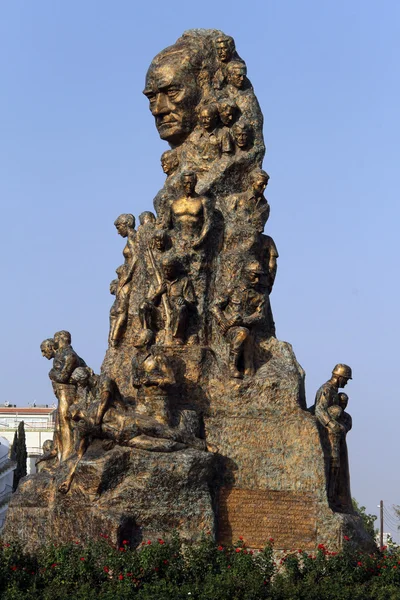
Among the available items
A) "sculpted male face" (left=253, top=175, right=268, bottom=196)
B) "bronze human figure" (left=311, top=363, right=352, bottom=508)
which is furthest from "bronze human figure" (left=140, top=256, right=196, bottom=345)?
"bronze human figure" (left=311, top=363, right=352, bottom=508)

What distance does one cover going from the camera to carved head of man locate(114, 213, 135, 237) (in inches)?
781

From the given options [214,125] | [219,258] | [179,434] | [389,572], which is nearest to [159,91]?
[214,125]

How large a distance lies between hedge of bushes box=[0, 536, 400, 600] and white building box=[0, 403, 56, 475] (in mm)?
42902

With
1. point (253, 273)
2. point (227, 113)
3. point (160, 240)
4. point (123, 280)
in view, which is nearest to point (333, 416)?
point (253, 273)

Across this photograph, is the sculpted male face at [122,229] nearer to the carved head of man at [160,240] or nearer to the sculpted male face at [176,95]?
the carved head of man at [160,240]

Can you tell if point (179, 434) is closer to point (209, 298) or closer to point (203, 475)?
point (203, 475)

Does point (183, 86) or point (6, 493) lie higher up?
point (6, 493)

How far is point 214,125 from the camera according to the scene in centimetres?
1977

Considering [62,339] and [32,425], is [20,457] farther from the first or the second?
[62,339]

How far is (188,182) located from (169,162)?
1.19 meters

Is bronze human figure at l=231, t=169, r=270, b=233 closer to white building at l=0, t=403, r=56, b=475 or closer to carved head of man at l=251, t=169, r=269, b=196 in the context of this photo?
carved head of man at l=251, t=169, r=269, b=196

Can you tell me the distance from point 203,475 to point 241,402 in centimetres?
129

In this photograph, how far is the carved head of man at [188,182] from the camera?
18844 mm

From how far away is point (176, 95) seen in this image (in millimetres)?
19969
